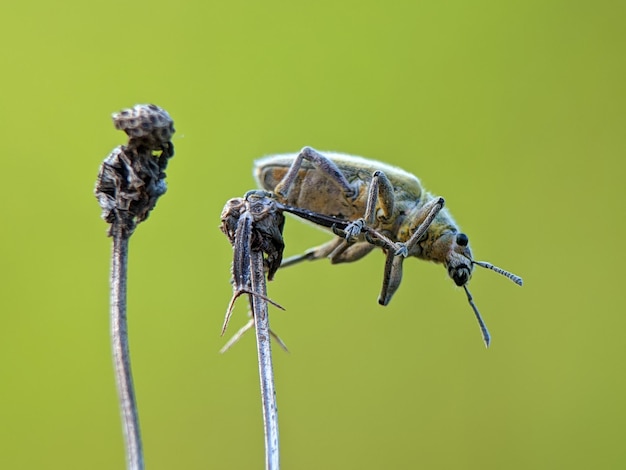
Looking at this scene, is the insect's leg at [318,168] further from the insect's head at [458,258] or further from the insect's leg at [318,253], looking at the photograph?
the insect's head at [458,258]

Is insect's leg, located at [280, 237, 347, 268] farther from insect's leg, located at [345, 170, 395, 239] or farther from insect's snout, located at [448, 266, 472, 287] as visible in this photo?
insect's snout, located at [448, 266, 472, 287]

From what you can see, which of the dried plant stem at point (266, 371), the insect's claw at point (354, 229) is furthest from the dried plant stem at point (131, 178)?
the insect's claw at point (354, 229)

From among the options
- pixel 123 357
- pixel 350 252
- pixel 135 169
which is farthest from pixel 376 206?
pixel 123 357

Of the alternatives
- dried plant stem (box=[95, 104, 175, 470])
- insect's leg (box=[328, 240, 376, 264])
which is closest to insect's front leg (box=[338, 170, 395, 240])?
insect's leg (box=[328, 240, 376, 264])

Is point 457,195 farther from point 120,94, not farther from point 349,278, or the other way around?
point 120,94

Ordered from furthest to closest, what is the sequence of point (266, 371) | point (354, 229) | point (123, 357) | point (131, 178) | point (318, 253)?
point (318, 253)
point (354, 229)
point (131, 178)
point (266, 371)
point (123, 357)

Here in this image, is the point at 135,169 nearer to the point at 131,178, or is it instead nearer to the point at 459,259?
the point at 131,178
